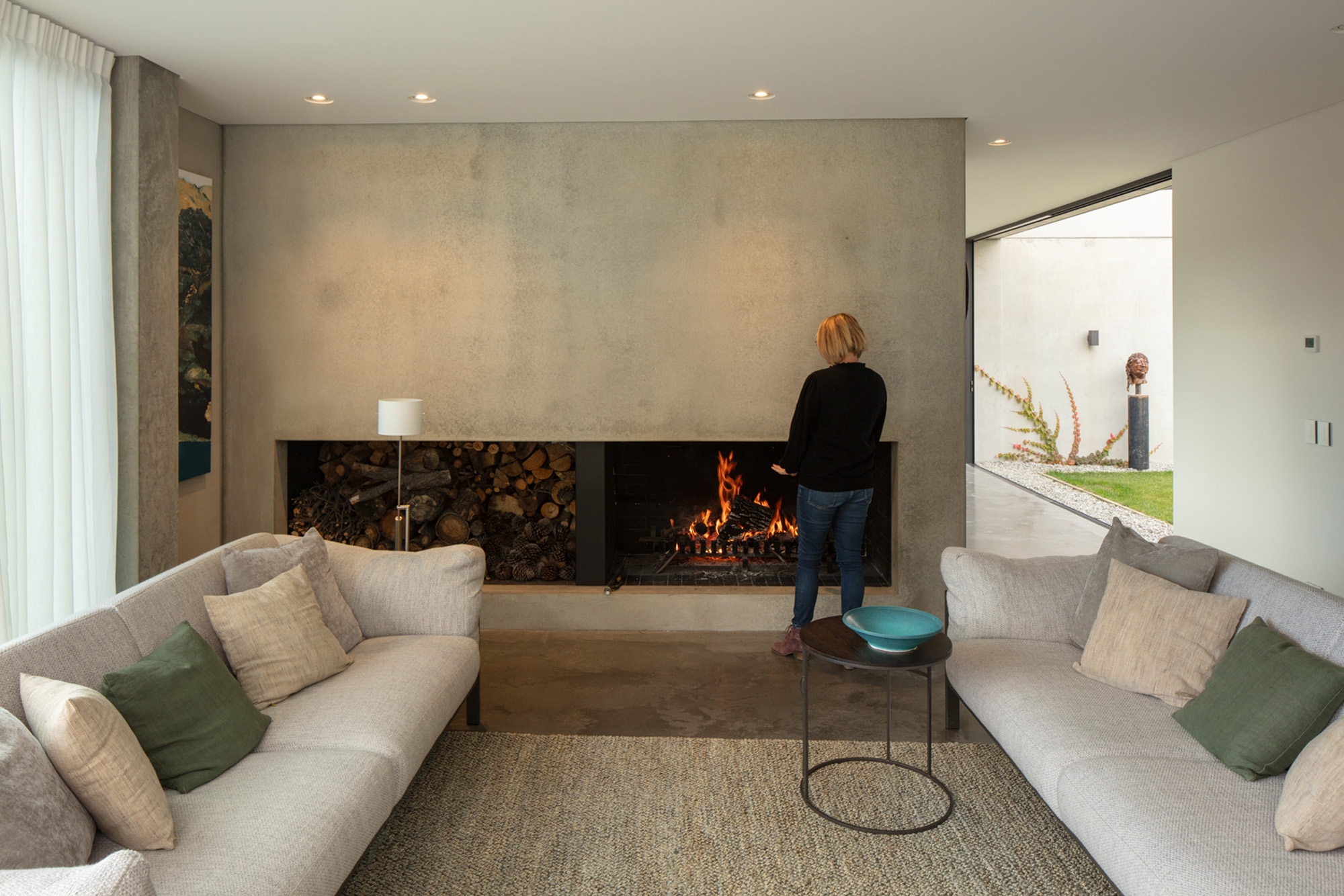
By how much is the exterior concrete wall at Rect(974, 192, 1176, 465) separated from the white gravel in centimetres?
33

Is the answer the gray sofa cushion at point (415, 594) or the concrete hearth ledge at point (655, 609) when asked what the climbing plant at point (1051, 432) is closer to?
the concrete hearth ledge at point (655, 609)

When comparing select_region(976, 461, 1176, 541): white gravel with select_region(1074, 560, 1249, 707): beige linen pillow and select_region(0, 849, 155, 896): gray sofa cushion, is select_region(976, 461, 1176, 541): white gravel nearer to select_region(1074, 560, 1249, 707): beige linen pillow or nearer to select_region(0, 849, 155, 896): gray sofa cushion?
select_region(1074, 560, 1249, 707): beige linen pillow

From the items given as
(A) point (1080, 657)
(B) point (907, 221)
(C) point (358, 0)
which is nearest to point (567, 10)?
(C) point (358, 0)

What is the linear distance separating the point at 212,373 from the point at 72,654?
281 cm

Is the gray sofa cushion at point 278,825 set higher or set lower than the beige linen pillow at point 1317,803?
lower

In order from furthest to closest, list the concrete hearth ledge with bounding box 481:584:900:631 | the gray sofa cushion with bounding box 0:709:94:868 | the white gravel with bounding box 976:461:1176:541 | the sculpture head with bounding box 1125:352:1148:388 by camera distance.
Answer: the sculpture head with bounding box 1125:352:1148:388
the white gravel with bounding box 976:461:1176:541
the concrete hearth ledge with bounding box 481:584:900:631
the gray sofa cushion with bounding box 0:709:94:868

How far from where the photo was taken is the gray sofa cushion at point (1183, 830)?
1899 mm

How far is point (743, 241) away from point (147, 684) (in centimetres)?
344

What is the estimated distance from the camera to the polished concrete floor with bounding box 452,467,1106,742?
3658 mm

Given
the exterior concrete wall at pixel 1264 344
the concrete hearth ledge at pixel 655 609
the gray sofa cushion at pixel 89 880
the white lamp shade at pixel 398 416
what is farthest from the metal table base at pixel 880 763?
the exterior concrete wall at pixel 1264 344

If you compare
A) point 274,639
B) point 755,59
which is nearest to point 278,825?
point 274,639

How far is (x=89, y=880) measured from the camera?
1.42 metres

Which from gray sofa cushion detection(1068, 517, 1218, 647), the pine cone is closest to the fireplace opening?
the pine cone

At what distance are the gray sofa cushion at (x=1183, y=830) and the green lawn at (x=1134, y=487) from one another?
7.81m
